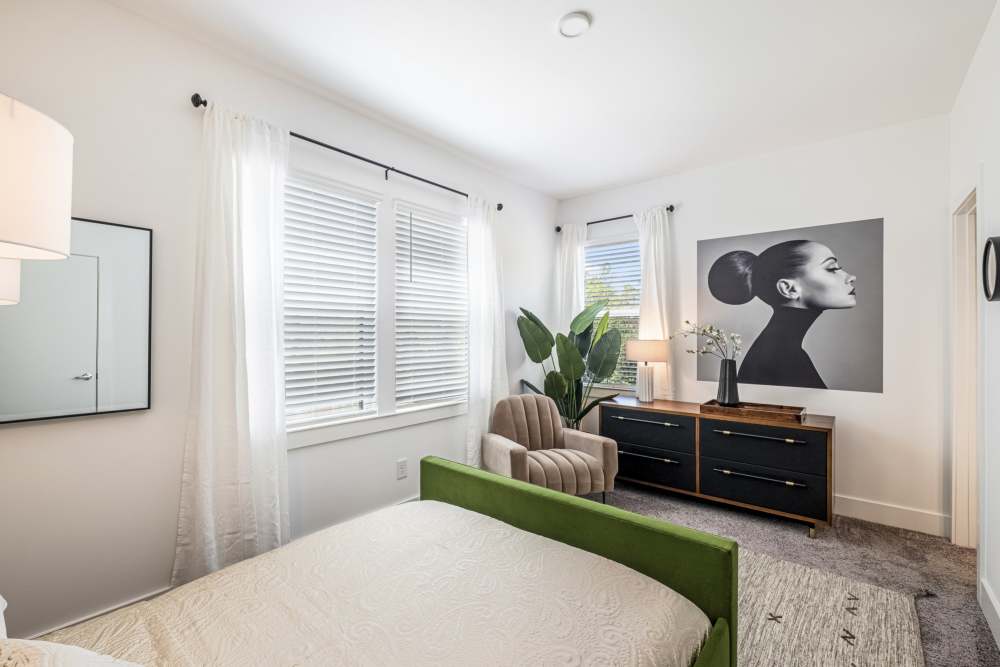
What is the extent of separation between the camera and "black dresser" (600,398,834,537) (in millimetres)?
2912

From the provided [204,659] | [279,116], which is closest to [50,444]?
[204,659]

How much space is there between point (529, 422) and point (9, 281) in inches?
113

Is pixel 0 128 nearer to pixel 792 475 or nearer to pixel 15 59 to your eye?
pixel 15 59

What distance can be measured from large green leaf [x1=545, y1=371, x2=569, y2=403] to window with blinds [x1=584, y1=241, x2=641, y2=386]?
724 millimetres

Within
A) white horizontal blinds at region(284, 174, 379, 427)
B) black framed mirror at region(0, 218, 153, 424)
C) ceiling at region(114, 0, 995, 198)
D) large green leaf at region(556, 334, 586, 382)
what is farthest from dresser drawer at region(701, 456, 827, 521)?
black framed mirror at region(0, 218, 153, 424)

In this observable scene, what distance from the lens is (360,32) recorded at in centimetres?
216

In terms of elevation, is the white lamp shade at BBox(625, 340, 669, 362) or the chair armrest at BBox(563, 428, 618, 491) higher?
the white lamp shade at BBox(625, 340, 669, 362)

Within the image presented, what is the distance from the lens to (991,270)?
6.45 feet

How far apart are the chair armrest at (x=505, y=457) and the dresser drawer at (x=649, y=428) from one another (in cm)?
99

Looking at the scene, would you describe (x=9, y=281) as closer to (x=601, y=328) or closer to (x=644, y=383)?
(x=601, y=328)

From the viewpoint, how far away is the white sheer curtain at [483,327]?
3.53 metres

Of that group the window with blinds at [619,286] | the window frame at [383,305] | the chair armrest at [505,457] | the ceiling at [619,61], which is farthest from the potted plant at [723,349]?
the window frame at [383,305]

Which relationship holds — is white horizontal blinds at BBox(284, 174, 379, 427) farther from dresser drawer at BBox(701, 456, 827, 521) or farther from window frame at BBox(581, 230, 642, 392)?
dresser drawer at BBox(701, 456, 827, 521)

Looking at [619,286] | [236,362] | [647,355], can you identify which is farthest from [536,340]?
[236,362]
